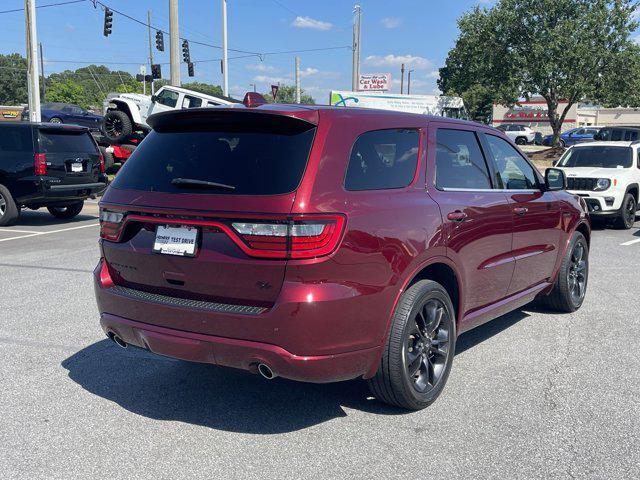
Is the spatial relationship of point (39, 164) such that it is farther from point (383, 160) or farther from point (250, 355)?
point (250, 355)

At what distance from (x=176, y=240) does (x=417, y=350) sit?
5.25 feet

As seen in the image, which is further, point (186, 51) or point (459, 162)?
point (186, 51)

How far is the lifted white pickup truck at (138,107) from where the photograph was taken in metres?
19.9

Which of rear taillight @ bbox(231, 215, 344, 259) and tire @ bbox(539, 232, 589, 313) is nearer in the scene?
rear taillight @ bbox(231, 215, 344, 259)

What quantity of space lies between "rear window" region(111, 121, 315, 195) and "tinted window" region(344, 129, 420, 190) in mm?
324

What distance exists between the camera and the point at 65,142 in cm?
1206

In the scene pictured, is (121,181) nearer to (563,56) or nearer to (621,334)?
(621,334)

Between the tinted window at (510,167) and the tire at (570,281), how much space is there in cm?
97

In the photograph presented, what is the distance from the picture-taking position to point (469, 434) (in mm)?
3541

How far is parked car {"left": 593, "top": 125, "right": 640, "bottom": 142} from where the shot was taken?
26234mm

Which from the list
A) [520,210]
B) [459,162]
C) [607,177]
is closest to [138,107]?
[607,177]

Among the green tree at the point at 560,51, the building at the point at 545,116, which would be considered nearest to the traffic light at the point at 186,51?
the green tree at the point at 560,51

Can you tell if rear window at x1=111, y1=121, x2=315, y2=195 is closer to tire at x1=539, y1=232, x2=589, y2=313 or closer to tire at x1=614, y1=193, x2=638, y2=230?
tire at x1=539, y1=232, x2=589, y2=313

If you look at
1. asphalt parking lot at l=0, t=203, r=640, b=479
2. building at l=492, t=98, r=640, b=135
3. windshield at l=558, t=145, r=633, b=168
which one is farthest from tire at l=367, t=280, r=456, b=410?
building at l=492, t=98, r=640, b=135
